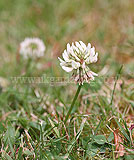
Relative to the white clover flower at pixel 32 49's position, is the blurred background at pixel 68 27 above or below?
above

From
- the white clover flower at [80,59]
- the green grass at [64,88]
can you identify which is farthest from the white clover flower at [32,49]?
the white clover flower at [80,59]

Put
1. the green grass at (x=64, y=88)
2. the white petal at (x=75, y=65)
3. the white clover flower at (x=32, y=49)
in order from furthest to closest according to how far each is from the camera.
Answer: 1. the white clover flower at (x=32, y=49)
2. the green grass at (x=64, y=88)
3. the white petal at (x=75, y=65)

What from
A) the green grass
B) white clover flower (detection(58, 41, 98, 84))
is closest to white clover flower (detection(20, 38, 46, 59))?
the green grass

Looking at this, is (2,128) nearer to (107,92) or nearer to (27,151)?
(27,151)

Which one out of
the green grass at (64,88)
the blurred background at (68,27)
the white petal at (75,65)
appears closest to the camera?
the white petal at (75,65)

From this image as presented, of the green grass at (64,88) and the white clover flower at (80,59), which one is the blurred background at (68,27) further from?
the white clover flower at (80,59)

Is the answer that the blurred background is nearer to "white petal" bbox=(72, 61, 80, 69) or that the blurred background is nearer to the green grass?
the green grass

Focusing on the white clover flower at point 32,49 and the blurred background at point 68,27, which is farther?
the blurred background at point 68,27

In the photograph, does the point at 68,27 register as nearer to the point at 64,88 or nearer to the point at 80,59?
the point at 64,88
